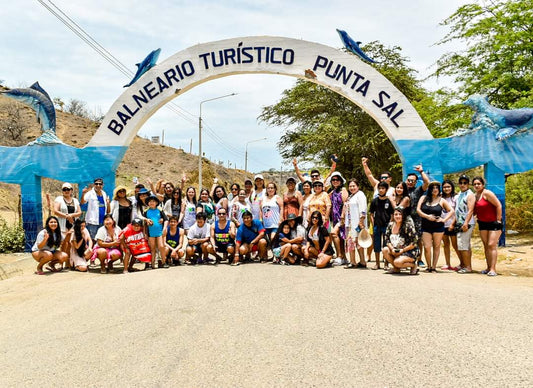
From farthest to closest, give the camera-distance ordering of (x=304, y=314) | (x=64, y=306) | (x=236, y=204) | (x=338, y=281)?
1. (x=236, y=204)
2. (x=338, y=281)
3. (x=64, y=306)
4. (x=304, y=314)

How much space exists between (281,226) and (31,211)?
597 cm

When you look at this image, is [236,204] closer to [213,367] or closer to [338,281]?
[338,281]

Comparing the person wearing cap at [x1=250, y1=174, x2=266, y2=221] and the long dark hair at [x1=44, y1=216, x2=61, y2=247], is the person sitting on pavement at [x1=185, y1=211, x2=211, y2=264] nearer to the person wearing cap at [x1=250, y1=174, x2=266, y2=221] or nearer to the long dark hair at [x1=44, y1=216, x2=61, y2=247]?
the person wearing cap at [x1=250, y1=174, x2=266, y2=221]

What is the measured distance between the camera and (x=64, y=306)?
571 cm

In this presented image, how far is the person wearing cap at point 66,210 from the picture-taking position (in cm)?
865

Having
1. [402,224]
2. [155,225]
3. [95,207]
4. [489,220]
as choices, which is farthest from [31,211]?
[489,220]

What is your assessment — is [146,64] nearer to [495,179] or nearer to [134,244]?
[134,244]

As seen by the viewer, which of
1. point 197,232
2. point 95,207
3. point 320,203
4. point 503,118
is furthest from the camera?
point 503,118

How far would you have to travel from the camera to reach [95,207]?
9164 mm

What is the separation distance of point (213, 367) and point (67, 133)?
47.7 meters

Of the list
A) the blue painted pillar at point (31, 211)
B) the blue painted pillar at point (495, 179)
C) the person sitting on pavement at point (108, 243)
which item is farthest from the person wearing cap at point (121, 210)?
the blue painted pillar at point (495, 179)

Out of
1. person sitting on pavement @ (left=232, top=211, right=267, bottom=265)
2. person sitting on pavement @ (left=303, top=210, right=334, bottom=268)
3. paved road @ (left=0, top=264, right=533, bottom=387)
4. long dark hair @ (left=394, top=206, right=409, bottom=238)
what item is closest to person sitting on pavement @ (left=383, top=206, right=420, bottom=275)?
long dark hair @ (left=394, top=206, right=409, bottom=238)

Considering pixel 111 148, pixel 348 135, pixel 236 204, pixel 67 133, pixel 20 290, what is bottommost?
pixel 20 290

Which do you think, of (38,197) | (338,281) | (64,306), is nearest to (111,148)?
(38,197)
